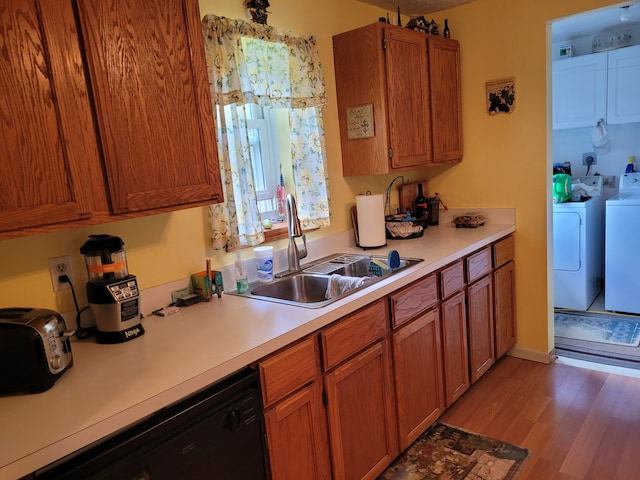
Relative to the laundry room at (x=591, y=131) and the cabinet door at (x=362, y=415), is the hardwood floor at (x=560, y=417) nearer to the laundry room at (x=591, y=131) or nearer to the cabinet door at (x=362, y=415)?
the cabinet door at (x=362, y=415)

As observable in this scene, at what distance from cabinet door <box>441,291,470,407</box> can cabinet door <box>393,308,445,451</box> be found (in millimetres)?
63

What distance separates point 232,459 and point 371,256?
1349 mm

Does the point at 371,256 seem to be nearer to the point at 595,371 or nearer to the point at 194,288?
the point at 194,288

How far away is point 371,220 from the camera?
8.57ft

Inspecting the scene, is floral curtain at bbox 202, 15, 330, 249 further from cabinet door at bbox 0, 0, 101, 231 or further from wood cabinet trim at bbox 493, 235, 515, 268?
wood cabinet trim at bbox 493, 235, 515, 268

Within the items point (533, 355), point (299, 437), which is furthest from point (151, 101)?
point (533, 355)

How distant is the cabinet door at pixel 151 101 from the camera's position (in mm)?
1370

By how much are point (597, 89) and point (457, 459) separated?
3388 mm

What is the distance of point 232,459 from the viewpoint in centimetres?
134

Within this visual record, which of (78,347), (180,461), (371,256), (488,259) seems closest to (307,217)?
(371,256)

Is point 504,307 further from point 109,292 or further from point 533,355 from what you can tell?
point 109,292

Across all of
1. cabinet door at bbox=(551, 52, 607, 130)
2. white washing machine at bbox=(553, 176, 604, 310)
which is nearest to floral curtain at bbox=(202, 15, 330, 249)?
white washing machine at bbox=(553, 176, 604, 310)

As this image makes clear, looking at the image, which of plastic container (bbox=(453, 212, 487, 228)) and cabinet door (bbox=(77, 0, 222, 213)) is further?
plastic container (bbox=(453, 212, 487, 228))

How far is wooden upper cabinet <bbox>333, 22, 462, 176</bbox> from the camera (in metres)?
2.52
